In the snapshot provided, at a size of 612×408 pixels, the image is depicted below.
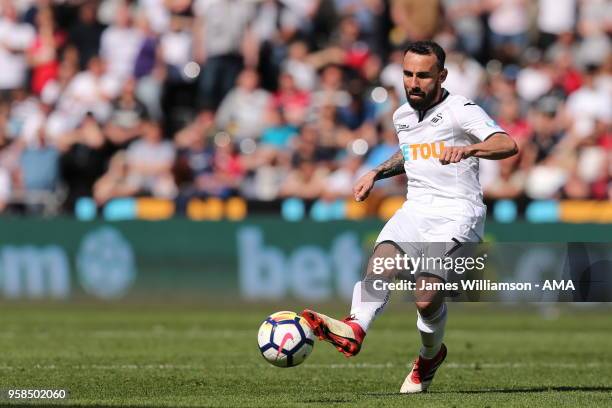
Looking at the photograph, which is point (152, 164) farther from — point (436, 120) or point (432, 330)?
point (436, 120)

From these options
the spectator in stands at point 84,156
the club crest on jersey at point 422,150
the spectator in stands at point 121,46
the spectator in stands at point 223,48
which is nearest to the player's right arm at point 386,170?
the club crest on jersey at point 422,150

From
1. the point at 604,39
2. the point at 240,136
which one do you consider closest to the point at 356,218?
the point at 240,136

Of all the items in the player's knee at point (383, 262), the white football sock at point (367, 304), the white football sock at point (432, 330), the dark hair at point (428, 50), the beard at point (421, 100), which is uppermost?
the dark hair at point (428, 50)

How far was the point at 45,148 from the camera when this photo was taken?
68.8 feet

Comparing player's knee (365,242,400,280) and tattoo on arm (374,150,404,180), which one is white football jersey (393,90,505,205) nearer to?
tattoo on arm (374,150,404,180)

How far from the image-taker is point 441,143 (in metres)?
9.59

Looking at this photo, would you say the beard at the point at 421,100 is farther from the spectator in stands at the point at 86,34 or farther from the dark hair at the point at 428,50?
the spectator in stands at the point at 86,34

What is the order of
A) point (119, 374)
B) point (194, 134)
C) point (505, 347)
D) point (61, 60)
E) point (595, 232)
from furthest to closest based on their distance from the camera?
1. point (61, 60)
2. point (194, 134)
3. point (595, 232)
4. point (505, 347)
5. point (119, 374)

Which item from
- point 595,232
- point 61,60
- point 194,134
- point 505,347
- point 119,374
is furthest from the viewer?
point 61,60

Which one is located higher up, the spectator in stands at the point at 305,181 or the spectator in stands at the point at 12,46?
the spectator in stands at the point at 12,46

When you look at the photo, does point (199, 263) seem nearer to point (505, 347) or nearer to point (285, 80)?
point (285, 80)

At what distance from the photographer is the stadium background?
61.6 feet

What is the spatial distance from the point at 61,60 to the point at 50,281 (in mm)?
5507

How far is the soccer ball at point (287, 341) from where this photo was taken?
8.96 meters
